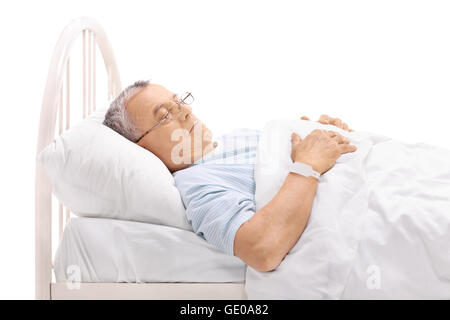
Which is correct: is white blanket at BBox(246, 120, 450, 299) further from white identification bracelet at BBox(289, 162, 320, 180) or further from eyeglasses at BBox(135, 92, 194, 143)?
eyeglasses at BBox(135, 92, 194, 143)

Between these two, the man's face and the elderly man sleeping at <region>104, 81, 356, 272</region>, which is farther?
the man's face

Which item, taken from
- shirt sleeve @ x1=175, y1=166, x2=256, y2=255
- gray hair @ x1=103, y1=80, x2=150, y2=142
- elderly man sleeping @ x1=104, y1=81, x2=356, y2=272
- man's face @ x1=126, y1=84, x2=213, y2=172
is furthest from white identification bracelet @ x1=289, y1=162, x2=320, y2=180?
gray hair @ x1=103, y1=80, x2=150, y2=142

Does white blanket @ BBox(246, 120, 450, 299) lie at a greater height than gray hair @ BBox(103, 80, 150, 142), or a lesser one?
lesser

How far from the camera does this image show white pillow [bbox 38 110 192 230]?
1.22 m

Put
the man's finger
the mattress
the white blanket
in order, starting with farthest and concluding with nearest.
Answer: the man's finger → the mattress → the white blanket

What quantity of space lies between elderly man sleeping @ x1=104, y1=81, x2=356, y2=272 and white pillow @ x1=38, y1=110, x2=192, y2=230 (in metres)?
0.06

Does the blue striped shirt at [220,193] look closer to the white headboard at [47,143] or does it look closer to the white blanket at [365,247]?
the white blanket at [365,247]

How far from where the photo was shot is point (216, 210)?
1145mm

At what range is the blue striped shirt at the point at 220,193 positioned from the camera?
1118mm

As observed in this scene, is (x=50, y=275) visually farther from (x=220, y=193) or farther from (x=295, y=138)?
(x=295, y=138)

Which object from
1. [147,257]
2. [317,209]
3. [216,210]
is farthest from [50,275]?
[317,209]
